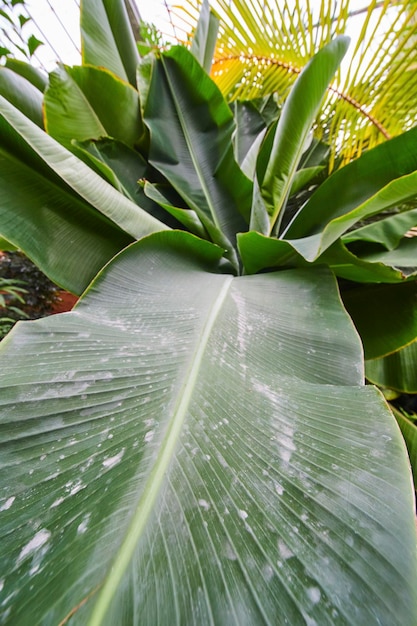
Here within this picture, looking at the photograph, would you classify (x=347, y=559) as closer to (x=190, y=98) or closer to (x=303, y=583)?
(x=303, y=583)

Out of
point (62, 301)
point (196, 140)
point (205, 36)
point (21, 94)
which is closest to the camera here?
point (21, 94)

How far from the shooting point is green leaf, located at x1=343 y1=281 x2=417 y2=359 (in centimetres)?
51

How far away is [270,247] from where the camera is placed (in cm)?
48

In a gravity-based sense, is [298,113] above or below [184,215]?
above

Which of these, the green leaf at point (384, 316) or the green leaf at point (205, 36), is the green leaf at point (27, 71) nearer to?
the green leaf at point (205, 36)

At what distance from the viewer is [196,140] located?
79 cm

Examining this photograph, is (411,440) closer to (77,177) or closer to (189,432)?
(189,432)

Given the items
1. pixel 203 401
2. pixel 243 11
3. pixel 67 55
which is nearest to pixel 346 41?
pixel 243 11

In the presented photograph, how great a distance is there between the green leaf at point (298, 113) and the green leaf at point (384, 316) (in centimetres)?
25

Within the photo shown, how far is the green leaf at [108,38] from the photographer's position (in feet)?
2.65

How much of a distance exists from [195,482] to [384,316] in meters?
0.49

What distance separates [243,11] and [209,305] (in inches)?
40.3

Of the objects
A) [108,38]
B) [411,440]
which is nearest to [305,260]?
[411,440]

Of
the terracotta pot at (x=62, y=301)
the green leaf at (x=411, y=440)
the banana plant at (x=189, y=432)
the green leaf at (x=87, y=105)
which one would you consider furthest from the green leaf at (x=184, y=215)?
the terracotta pot at (x=62, y=301)
